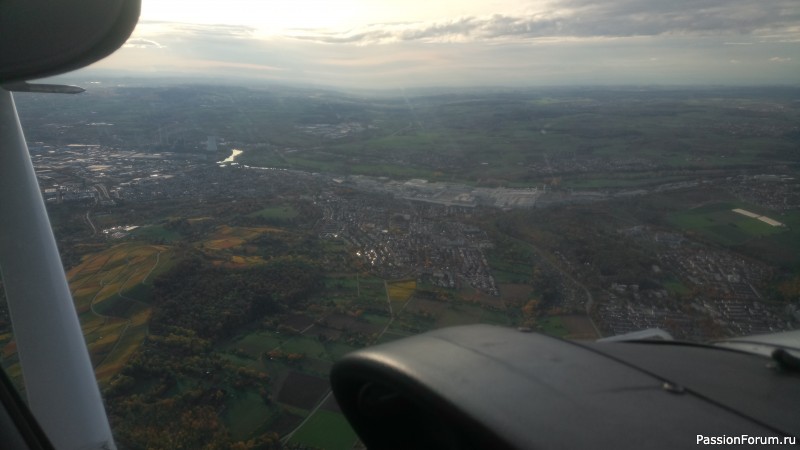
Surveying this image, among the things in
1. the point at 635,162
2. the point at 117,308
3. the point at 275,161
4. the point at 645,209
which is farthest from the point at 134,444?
the point at 635,162

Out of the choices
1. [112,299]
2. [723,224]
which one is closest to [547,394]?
[112,299]

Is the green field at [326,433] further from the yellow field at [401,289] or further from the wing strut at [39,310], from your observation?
the yellow field at [401,289]

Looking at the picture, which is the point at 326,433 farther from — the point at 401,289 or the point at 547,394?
the point at 547,394

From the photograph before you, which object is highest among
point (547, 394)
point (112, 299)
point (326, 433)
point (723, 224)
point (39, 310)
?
point (547, 394)

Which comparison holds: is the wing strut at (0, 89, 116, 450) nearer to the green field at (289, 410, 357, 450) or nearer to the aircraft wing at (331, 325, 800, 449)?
the aircraft wing at (331, 325, 800, 449)

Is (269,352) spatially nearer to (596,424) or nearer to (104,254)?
(104,254)

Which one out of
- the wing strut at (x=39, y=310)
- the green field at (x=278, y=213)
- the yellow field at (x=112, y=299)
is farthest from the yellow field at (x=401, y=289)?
the wing strut at (x=39, y=310)
